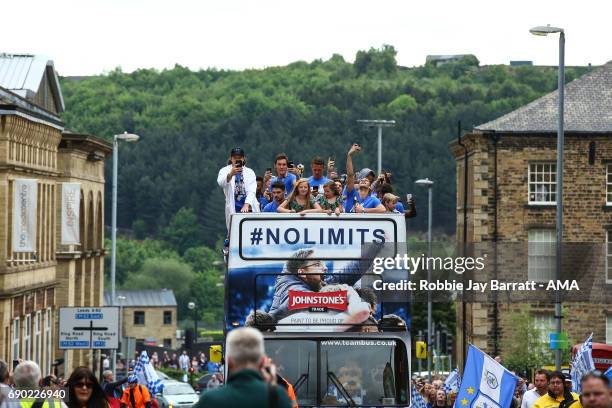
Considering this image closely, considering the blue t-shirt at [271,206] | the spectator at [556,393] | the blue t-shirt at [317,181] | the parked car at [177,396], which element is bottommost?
the parked car at [177,396]

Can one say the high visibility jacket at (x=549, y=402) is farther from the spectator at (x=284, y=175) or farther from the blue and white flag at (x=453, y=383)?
the blue and white flag at (x=453, y=383)

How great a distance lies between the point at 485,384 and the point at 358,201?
2979mm

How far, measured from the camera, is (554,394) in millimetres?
16422

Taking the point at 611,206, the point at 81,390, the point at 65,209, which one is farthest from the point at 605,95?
→ the point at 81,390

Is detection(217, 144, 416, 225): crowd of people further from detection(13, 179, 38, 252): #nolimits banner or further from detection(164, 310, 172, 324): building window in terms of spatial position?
detection(164, 310, 172, 324): building window

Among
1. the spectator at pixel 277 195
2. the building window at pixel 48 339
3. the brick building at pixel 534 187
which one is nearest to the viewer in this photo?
the spectator at pixel 277 195

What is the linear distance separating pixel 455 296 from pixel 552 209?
125ft

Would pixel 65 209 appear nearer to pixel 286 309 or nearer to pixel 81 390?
pixel 286 309

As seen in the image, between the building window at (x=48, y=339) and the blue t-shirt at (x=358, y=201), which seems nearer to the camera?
the blue t-shirt at (x=358, y=201)

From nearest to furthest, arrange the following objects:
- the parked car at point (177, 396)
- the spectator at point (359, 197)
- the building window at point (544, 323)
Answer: the spectator at point (359, 197), the parked car at point (177, 396), the building window at point (544, 323)

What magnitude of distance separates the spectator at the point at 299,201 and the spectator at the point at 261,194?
5.61 feet

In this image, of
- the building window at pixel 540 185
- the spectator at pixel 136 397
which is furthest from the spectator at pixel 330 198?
the building window at pixel 540 185

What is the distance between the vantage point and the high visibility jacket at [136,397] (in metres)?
23.5

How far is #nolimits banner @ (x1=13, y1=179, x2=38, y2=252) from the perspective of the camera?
167 ft
